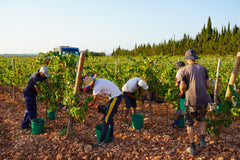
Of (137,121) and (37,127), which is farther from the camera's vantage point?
(137,121)

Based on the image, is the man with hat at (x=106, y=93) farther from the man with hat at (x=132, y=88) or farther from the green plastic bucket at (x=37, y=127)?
the green plastic bucket at (x=37, y=127)

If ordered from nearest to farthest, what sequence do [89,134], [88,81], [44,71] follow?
[88,81] < [44,71] < [89,134]

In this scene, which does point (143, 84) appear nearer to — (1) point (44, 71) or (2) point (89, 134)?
(2) point (89, 134)

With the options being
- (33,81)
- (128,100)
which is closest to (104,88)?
(128,100)

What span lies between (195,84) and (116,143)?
1.94m

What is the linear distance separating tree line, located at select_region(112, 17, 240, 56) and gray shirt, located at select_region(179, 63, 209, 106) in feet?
75.3

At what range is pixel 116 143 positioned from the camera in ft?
12.4

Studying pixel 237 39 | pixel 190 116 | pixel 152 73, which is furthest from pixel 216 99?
pixel 237 39

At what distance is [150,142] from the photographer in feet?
12.5

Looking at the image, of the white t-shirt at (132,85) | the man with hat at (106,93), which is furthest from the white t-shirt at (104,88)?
the white t-shirt at (132,85)

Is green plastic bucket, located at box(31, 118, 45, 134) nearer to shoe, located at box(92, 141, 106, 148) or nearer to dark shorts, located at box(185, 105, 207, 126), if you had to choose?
shoe, located at box(92, 141, 106, 148)

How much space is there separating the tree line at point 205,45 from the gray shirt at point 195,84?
75.3 feet

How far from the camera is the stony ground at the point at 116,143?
129 inches

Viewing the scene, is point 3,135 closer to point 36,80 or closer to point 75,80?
point 36,80
